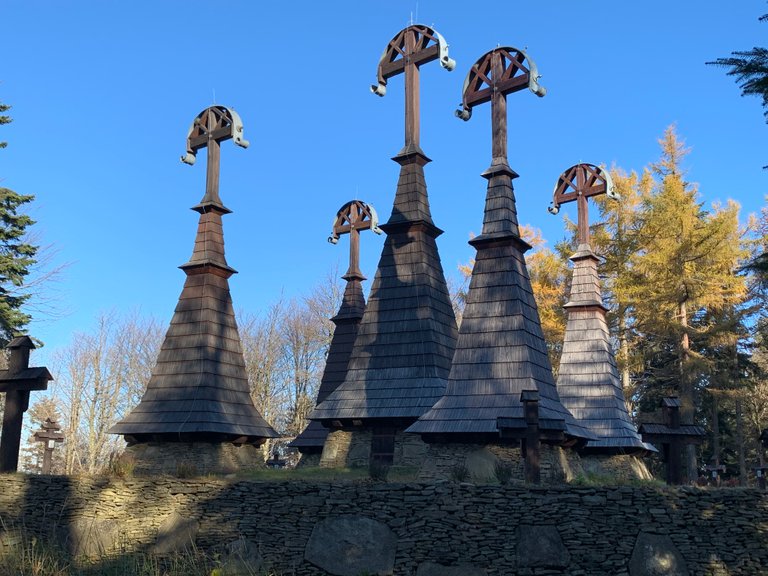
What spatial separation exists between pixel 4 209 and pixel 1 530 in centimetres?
1371

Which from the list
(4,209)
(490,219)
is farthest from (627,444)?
(4,209)

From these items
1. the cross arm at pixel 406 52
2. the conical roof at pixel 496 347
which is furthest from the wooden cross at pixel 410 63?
the conical roof at pixel 496 347

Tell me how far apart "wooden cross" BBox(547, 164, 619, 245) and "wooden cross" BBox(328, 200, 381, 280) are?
5.94m

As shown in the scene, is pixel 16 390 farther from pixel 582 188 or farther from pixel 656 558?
pixel 582 188

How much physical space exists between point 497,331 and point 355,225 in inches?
433

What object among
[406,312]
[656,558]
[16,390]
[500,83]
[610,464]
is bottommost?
[656,558]

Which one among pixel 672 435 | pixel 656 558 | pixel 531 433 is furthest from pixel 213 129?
pixel 656 558

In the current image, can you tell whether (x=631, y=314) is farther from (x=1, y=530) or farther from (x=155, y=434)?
(x=1, y=530)

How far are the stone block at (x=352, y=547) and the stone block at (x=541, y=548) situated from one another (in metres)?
1.94

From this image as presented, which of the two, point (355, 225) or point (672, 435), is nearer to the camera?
point (672, 435)

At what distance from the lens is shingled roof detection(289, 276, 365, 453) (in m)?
23.4

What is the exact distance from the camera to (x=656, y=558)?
11.1m

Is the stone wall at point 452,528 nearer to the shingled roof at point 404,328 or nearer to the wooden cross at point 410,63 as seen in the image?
the shingled roof at point 404,328

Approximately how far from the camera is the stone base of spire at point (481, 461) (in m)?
15.2
